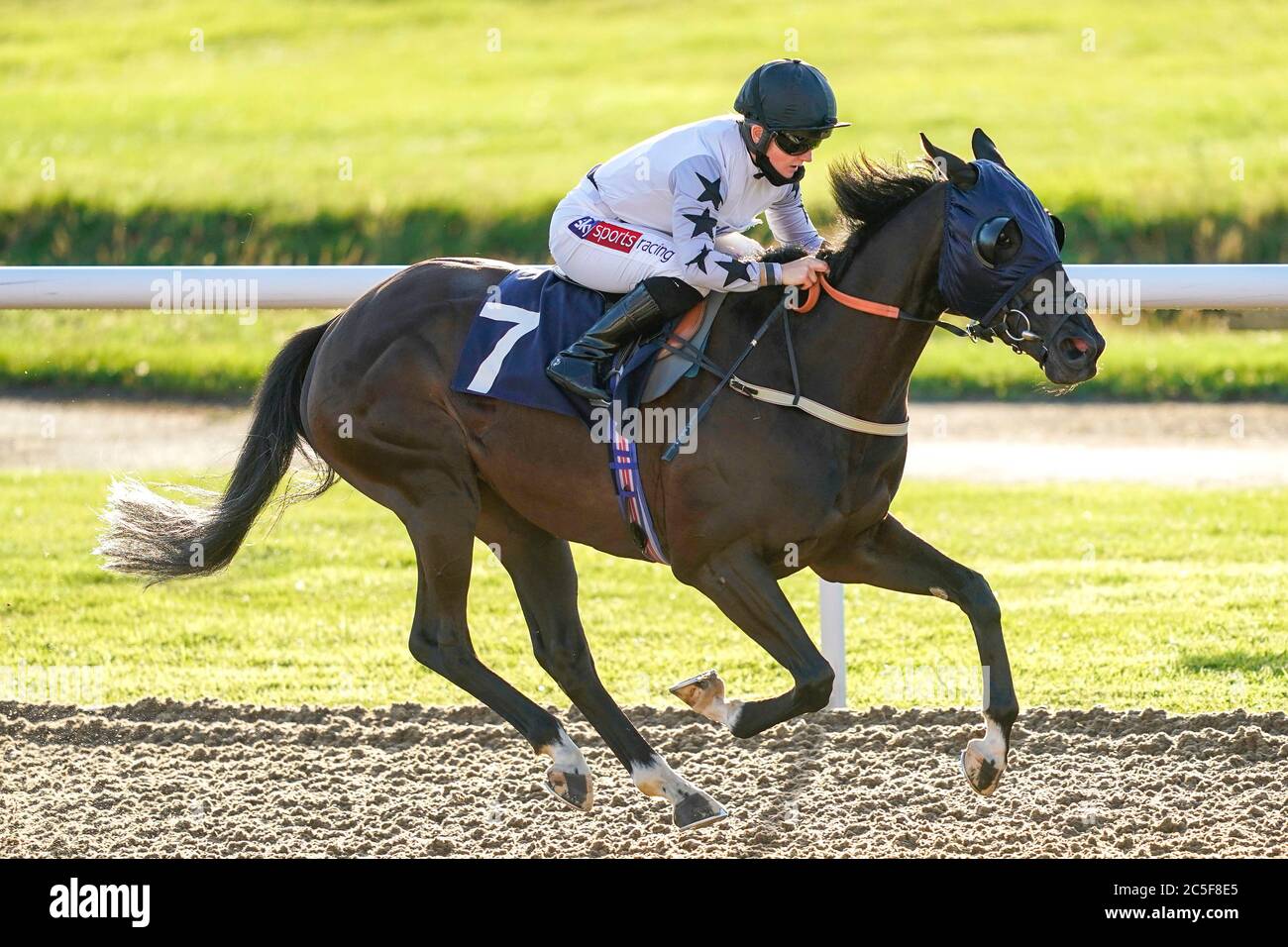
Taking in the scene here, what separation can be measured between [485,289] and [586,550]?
172 inches

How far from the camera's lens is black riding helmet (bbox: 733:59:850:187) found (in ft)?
13.8

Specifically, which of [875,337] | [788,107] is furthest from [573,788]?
[788,107]

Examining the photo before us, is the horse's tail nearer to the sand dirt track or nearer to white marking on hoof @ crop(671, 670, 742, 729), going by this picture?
the sand dirt track

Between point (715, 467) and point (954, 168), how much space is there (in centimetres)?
93

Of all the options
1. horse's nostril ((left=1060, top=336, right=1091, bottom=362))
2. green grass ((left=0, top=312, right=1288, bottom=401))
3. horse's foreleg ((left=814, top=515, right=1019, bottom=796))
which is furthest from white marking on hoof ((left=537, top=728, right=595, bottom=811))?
green grass ((left=0, top=312, right=1288, bottom=401))

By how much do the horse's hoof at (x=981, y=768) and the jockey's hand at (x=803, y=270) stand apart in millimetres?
1234

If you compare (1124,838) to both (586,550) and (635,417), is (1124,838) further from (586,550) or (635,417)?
(586,550)

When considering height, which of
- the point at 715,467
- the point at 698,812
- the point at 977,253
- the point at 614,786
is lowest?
the point at 614,786

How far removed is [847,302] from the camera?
4262mm

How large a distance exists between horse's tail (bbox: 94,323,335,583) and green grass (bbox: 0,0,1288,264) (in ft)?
24.3

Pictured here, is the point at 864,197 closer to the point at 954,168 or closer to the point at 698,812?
the point at 954,168

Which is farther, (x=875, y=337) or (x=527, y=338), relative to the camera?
(x=527, y=338)

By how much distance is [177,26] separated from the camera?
2953 centimetres

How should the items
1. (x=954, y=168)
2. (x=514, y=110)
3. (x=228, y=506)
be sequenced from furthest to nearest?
(x=514, y=110) < (x=228, y=506) < (x=954, y=168)
